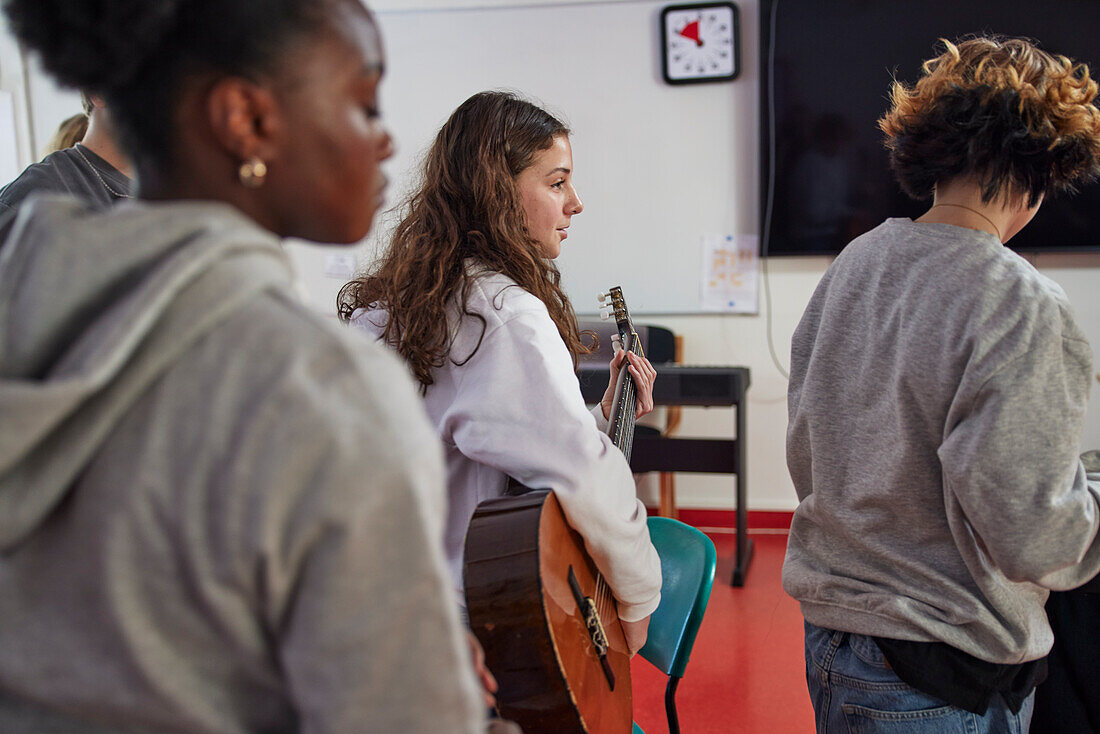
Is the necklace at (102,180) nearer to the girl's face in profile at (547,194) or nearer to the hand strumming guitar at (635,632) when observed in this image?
the girl's face in profile at (547,194)

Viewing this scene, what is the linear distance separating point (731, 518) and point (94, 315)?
3928 millimetres

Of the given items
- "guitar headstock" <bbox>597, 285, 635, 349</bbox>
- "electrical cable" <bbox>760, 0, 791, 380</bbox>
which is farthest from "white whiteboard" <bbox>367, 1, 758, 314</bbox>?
"guitar headstock" <bbox>597, 285, 635, 349</bbox>

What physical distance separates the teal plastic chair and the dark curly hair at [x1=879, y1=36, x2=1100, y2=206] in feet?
2.47

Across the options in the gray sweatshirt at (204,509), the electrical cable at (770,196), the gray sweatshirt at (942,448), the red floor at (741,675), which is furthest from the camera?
the electrical cable at (770,196)

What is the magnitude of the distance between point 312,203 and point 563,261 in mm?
3562

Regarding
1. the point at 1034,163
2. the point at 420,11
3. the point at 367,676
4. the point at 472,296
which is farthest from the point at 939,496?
the point at 420,11

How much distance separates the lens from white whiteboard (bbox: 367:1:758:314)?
3.96 m

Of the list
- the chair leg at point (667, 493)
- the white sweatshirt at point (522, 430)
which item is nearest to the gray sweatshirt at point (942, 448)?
the white sweatshirt at point (522, 430)

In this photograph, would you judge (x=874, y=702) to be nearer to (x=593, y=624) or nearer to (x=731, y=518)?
(x=593, y=624)

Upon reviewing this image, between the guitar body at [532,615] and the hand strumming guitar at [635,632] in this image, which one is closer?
the guitar body at [532,615]

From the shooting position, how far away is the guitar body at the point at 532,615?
106 cm

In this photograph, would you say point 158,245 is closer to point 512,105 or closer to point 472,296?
point 472,296

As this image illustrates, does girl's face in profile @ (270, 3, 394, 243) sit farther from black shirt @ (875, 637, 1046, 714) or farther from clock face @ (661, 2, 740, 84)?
clock face @ (661, 2, 740, 84)

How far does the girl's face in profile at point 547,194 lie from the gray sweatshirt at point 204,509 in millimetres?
1036
